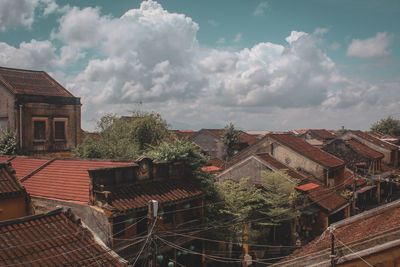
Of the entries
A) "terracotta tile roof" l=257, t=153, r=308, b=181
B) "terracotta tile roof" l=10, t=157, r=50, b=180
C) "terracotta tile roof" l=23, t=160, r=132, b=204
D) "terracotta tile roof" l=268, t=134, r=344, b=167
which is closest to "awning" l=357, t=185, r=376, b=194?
"terracotta tile roof" l=268, t=134, r=344, b=167

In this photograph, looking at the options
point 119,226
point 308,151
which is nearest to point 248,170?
point 308,151

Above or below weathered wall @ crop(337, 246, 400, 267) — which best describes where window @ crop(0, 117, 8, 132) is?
above

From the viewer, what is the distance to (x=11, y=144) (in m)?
26.1

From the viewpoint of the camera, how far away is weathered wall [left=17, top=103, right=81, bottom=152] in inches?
1067

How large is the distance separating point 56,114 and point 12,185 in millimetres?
16018

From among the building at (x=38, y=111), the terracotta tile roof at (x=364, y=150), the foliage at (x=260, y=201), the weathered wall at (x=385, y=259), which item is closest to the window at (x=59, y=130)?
the building at (x=38, y=111)

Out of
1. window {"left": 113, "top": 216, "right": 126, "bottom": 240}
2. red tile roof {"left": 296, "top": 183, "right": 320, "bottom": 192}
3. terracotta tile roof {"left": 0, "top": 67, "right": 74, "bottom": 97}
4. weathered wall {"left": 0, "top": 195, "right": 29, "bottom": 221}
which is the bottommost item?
red tile roof {"left": 296, "top": 183, "right": 320, "bottom": 192}

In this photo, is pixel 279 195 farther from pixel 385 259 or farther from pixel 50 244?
pixel 50 244

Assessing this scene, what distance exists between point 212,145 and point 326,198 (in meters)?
26.2

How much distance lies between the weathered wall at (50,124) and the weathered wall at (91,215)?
14773 millimetres

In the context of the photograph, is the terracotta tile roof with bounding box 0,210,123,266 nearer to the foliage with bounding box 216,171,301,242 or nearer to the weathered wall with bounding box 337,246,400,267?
the weathered wall with bounding box 337,246,400,267

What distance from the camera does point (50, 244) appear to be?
1030 cm

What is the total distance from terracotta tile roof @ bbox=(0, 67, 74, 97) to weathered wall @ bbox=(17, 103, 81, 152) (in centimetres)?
140

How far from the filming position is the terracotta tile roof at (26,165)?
62.5 feet
